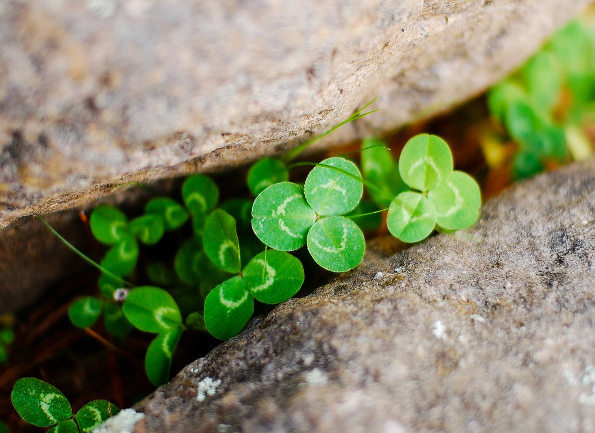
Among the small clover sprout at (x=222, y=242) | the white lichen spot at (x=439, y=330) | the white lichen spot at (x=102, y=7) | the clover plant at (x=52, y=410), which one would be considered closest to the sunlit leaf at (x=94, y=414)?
the clover plant at (x=52, y=410)

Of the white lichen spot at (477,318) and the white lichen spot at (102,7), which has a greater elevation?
the white lichen spot at (102,7)

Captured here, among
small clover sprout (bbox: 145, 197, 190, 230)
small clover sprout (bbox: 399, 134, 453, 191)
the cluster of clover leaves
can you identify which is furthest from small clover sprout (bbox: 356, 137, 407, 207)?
small clover sprout (bbox: 145, 197, 190, 230)

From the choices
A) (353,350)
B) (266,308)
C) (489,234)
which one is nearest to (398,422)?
(353,350)

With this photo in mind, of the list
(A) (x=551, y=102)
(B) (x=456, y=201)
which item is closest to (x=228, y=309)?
(B) (x=456, y=201)

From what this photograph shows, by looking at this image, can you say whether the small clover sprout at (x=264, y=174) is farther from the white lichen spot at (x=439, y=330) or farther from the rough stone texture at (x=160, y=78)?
the white lichen spot at (x=439, y=330)

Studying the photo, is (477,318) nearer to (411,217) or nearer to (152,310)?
(411,217)
